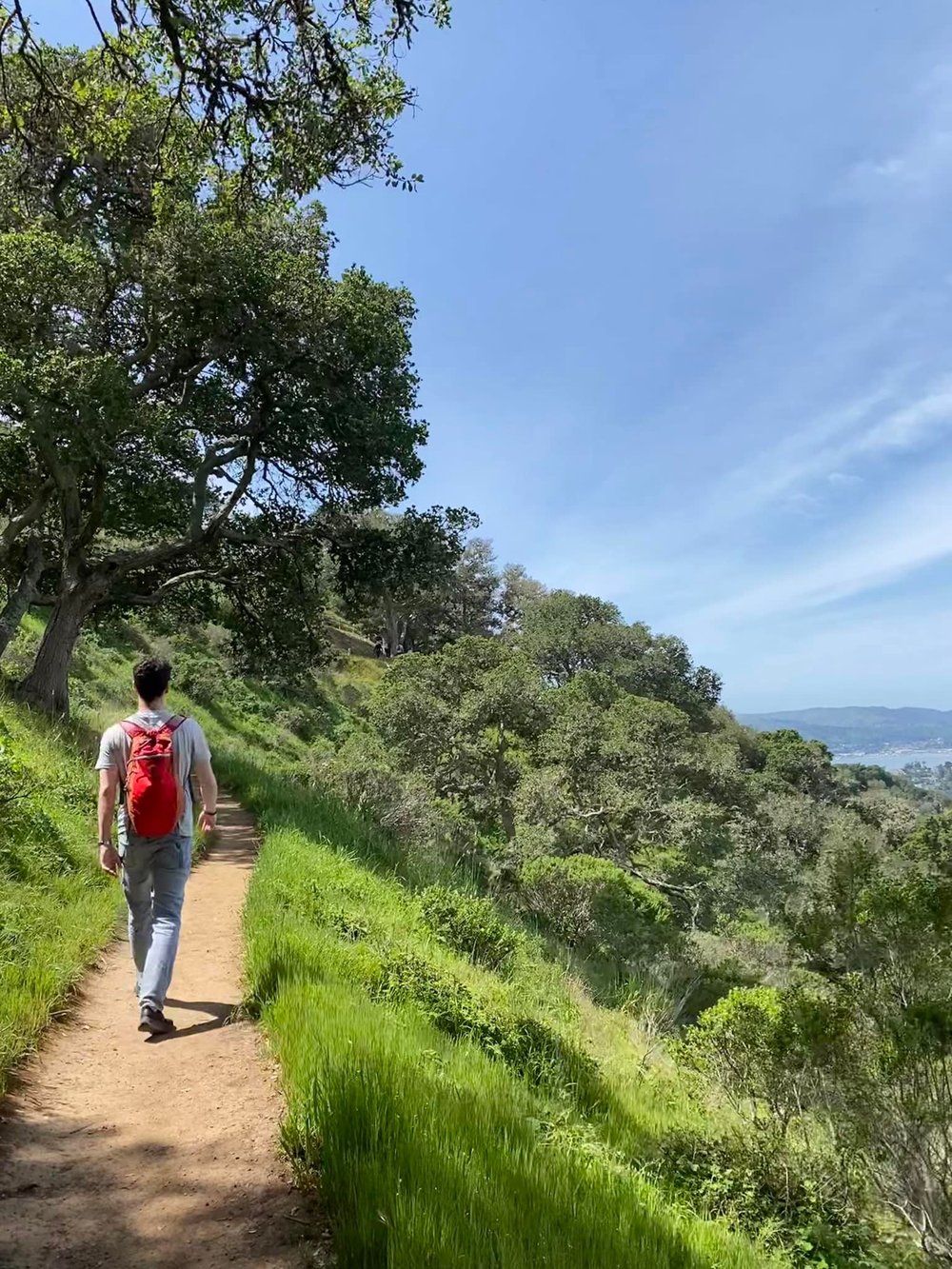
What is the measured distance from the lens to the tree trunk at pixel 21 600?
11984 millimetres

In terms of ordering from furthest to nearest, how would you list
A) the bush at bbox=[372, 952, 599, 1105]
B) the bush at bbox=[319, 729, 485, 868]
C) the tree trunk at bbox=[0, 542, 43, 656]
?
1. the bush at bbox=[319, 729, 485, 868]
2. the tree trunk at bbox=[0, 542, 43, 656]
3. the bush at bbox=[372, 952, 599, 1105]

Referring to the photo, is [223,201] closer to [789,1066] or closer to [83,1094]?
[83,1094]

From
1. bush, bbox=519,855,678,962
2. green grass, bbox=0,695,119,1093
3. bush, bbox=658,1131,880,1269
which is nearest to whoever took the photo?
green grass, bbox=0,695,119,1093

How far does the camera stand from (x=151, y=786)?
411 centimetres

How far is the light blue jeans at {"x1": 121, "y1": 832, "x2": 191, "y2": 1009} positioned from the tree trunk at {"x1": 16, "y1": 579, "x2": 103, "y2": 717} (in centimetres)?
Result: 952

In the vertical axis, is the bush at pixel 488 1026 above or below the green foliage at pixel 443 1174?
below

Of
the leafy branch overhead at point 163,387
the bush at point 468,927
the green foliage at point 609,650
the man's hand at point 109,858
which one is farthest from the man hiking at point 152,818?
the green foliage at point 609,650

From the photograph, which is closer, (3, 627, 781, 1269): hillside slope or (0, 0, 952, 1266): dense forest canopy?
(3, 627, 781, 1269): hillside slope

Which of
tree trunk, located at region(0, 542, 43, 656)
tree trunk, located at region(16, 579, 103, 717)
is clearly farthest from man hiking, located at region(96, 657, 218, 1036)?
tree trunk, located at region(16, 579, 103, 717)

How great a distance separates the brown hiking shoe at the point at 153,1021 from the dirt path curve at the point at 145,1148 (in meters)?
0.06

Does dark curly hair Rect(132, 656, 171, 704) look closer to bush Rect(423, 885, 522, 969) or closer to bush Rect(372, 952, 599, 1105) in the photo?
bush Rect(372, 952, 599, 1105)

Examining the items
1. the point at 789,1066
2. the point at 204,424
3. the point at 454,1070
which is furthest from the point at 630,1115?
the point at 204,424

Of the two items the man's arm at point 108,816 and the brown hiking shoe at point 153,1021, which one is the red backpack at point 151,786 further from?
the brown hiking shoe at point 153,1021

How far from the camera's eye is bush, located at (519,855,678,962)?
1443cm
